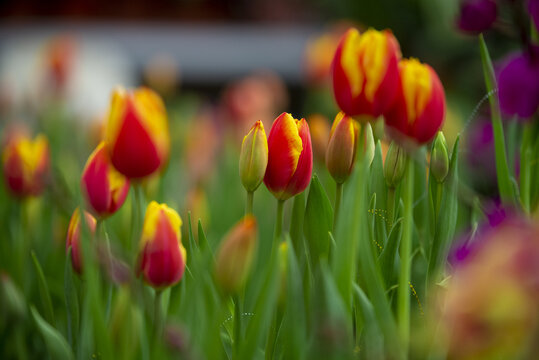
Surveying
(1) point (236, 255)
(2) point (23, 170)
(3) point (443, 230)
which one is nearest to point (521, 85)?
(3) point (443, 230)

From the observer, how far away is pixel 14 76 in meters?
2.59

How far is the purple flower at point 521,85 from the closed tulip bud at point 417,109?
12cm

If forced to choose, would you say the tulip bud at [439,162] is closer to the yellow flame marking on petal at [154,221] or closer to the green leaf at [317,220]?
the green leaf at [317,220]

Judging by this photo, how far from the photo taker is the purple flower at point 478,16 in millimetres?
521

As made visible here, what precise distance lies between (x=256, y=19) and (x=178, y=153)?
9.23ft

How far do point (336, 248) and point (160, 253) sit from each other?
104 mm

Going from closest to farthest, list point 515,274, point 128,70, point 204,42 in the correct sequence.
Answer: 1. point 515,274
2. point 128,70
3. point 204,42

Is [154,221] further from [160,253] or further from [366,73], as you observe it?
[366,73]

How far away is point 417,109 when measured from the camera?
1.33 feet

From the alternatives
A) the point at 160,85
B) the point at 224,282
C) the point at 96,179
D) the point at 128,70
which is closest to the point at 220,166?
the point at 160,85

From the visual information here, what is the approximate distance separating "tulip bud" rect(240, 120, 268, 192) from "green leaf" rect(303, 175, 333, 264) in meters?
0.04

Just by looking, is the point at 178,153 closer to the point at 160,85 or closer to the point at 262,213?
the point at 160,85

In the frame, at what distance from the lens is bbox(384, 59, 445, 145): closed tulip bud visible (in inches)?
15.9

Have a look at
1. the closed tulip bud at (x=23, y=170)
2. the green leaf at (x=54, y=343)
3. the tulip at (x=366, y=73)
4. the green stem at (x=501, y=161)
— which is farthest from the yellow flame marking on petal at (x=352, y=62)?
the closed tulip bud at (x=23, y=170)
